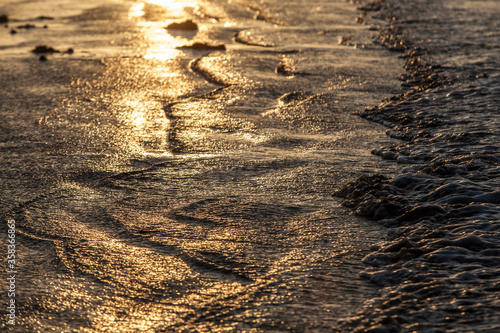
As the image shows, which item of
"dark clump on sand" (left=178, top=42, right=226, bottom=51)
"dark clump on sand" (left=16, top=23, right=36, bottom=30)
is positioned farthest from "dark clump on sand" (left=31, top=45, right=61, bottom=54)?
"dark clump on sand" (left=16, top=23, right=36, bottom=30)

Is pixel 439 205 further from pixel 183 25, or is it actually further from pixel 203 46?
pixel 183 25

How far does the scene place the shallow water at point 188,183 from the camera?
294 centimetres

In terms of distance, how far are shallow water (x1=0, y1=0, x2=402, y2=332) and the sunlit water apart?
0.01 m

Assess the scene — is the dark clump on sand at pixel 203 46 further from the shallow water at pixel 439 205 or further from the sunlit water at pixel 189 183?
the shallow water at pixel 439 205

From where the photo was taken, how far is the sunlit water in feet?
9.62

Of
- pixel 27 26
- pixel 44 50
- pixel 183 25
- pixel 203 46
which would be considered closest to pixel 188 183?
pixel 203 46

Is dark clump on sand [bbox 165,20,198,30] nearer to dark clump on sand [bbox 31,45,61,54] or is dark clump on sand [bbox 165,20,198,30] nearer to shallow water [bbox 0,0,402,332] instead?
shallow water [bbox 0,0,402,332]

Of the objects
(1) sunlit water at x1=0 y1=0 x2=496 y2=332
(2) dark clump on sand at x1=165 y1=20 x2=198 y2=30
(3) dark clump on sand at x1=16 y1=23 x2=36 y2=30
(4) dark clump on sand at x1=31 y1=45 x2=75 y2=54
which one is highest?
(2) dark clump on sand at x1=165 y1=20 x2=198 y2=30

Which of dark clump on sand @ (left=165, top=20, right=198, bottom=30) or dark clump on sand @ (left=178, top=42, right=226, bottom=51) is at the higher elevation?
dark clump on sand @ (left=165, top=20, right=198, bottom=30)

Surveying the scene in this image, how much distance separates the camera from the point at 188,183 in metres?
4.49

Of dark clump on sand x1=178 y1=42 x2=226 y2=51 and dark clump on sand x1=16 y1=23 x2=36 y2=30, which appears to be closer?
dark clump on sand x1=178 y1=42 x2=226 y2=51

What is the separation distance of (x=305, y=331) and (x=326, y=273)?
57 centimetres

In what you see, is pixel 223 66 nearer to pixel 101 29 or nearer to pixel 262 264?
pixel 101 29

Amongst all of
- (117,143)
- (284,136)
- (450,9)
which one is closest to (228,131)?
(284,136)
